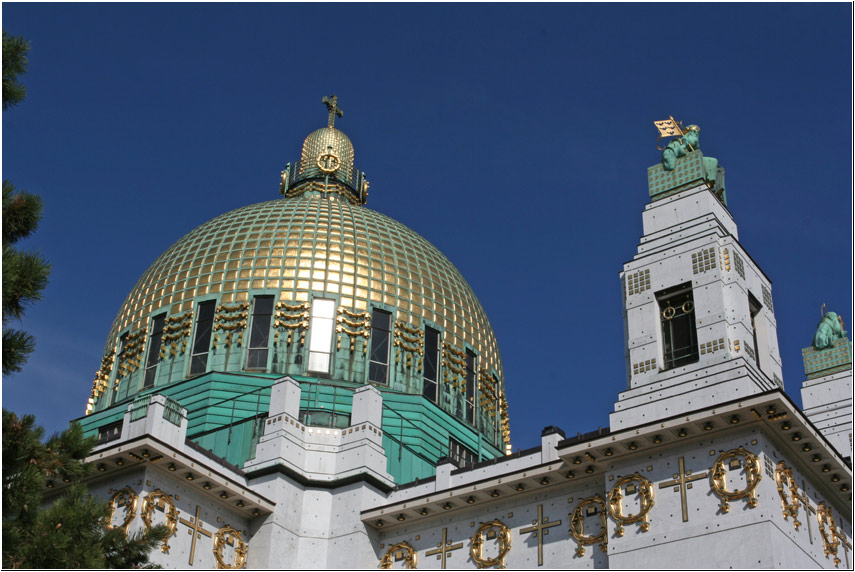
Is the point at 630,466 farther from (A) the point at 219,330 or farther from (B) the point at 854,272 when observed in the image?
(A) the point at 219,330

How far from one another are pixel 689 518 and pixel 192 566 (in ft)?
36.0

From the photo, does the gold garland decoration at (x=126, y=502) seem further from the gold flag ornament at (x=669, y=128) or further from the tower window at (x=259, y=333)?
the gold flag ornament at (x=669, y=128)

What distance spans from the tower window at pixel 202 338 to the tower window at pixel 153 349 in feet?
4.40

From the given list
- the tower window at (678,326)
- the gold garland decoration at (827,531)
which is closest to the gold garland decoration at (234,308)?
the tower window at (678,326)

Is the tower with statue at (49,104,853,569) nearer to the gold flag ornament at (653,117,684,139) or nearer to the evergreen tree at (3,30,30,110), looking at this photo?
the gold flag ornament at (653,117,684,139)

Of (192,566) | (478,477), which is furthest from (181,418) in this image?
(478,477)

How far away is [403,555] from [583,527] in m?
4.78

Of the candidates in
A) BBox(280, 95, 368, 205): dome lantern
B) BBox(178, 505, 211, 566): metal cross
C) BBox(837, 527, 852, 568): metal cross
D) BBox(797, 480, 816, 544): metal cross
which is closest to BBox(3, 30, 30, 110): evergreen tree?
BBox(178, 505, 211, 566): metal cross

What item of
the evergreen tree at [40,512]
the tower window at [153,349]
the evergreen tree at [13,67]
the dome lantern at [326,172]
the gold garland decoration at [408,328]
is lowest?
the evergreen tree at [40,512]

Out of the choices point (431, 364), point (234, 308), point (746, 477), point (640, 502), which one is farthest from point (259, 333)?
point (746, 477)

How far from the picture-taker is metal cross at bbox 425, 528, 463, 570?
26578mm

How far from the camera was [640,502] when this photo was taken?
23578 mm

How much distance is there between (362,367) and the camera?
3491 centimetres

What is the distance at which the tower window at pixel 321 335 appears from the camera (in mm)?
34719
